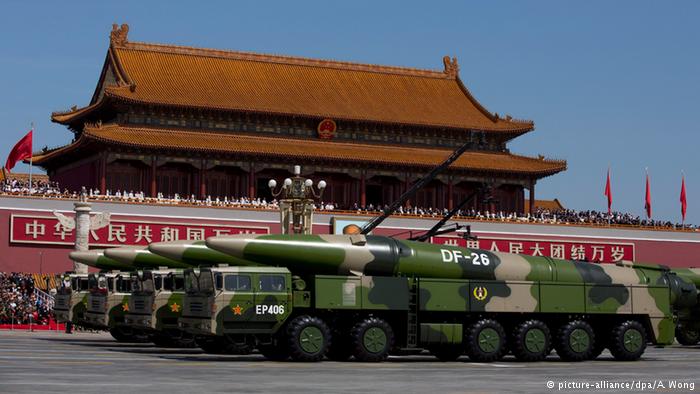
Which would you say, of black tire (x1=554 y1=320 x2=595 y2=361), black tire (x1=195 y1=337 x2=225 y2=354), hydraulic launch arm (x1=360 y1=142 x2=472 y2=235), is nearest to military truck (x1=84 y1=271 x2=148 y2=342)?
black tire (x1=195 y1=337 x2=225 y2=354)

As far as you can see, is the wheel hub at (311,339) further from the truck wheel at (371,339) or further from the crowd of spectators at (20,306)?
the crowd of spectators at (20,306)

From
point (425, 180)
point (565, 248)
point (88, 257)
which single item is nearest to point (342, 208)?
point (565, 248)

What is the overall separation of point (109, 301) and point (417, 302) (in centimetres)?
1177

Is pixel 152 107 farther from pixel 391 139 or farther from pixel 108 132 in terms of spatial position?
pixel 391 139

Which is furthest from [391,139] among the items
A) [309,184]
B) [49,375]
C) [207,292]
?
[49,375]

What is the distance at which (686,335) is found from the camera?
1839 inches

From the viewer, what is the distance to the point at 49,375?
24.9m

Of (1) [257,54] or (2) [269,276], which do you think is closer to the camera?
(2) [269,276]

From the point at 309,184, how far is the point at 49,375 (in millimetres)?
26378

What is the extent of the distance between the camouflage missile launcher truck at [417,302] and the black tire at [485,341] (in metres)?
0.04

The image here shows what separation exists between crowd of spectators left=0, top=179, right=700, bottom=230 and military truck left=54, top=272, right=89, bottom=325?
25804mm

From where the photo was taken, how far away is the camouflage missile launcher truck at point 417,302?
32594 millimetres

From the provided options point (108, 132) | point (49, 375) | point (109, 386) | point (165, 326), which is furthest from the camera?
point (108, 132)

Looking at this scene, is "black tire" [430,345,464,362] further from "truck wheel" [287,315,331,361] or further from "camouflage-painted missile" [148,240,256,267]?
"camouflage-painted missile" [148,240,256,267]
